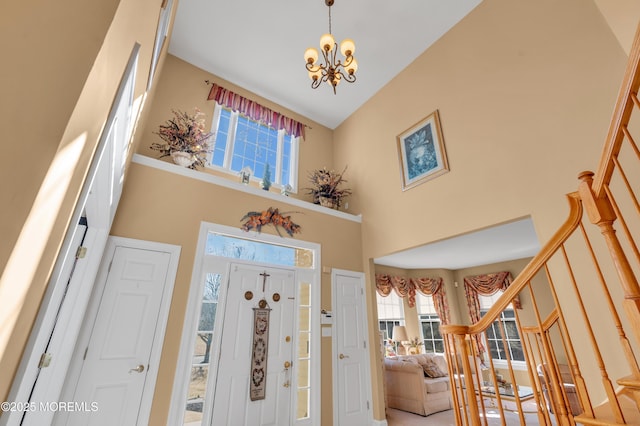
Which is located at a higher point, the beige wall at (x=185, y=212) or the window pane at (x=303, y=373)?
the beige wall at (x=185, y=212)

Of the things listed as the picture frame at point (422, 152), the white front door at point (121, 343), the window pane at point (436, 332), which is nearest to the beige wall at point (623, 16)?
the picture frame at point (422, 152)

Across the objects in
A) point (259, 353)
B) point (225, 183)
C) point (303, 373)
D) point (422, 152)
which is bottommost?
point (303, 373)

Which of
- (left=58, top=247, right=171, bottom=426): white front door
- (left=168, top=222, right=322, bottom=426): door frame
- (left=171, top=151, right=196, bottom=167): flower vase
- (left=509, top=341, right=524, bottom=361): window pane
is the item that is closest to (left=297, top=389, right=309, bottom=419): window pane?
(left=168, top=222, right=322, bottom=426): door frame

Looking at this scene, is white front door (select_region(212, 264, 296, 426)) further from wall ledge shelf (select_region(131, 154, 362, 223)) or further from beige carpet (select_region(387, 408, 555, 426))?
beige carpet (select_region(387, 408, 555, 426))

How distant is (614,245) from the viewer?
1.50m

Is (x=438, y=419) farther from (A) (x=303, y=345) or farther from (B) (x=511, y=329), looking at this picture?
(B) (x=511, y=329)

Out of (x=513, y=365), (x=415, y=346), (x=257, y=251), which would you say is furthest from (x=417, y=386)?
(x=257, y=251)

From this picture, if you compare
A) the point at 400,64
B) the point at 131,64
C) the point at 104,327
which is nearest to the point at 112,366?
the point at 104,327

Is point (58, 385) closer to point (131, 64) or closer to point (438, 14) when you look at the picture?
point (131, 64)

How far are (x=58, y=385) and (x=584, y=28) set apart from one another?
6075mm

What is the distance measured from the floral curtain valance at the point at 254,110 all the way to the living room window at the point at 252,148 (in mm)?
100

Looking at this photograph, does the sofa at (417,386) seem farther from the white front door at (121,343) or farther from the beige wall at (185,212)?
the white front door at (121,343)

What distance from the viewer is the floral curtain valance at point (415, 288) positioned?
7.23 m

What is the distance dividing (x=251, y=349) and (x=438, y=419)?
11.2 feet
